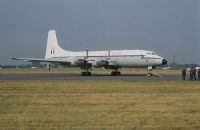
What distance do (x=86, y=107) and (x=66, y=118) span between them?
3.02 metres

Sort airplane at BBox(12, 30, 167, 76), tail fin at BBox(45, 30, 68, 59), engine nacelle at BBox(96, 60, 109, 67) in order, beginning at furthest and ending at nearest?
tail fin at BBox(45, 30, 68, 59) < engine nacelle at BBox(96, 60, 109, 67) < airplane at BBox(12, 30, 167, 76)

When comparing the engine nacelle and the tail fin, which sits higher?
the tail fin

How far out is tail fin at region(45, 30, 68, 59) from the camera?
7006 centimetres

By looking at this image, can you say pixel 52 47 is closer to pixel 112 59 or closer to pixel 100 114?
pixel 112 59

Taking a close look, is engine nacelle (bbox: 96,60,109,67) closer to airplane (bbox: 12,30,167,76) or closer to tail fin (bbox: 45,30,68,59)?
airplane (bbox: 12,30,167,76)

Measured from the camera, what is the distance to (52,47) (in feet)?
238

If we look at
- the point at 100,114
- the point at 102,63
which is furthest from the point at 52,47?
the point at 100,114

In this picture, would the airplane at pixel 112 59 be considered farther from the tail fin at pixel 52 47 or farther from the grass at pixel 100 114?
the grass at pixel 100 114

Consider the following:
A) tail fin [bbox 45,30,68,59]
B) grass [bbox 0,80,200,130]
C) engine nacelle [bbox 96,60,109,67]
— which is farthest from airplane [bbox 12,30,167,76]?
grass [bbox 0,80,200,130]

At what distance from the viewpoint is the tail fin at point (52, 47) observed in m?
70.1

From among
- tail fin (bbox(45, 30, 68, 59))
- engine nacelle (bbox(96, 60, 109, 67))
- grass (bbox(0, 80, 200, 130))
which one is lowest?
grass (bbox(0, 80, 200, 130))

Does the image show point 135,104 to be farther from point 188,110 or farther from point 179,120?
point 179,120

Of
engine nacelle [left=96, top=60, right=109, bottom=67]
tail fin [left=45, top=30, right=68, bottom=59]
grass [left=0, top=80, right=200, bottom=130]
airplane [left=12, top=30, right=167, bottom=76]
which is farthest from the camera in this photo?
tail fin [left=45, top=30, right=68, bottom=59]

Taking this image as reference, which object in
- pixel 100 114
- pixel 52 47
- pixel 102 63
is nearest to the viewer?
pixel 100 114
